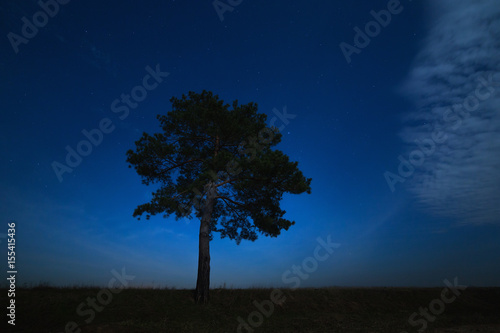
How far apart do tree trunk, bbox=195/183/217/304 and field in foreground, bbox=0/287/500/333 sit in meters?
0.62

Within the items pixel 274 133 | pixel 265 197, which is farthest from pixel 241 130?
pixel 265 197

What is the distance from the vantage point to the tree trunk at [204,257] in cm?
1360

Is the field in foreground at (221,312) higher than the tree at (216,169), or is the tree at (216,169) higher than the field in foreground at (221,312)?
the tree at (216,169)

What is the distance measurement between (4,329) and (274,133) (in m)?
15.6

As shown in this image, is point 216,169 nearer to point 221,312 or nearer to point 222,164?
point 222,164

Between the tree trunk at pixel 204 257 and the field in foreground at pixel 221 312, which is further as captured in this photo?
the tree trunk at pixel 204 257

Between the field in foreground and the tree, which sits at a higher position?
the tree

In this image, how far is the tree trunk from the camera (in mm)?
13602

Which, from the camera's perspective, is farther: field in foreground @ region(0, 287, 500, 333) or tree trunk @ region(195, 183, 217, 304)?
tree trunk @ region(195, 183, 217, 304)

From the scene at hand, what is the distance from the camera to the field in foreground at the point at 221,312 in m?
10.2

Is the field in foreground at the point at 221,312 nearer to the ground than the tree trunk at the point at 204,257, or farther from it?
nearer to the ground

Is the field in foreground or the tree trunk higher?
the tree trunk

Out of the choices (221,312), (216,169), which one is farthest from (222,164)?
(221,312)

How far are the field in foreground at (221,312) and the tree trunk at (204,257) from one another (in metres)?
0.62
